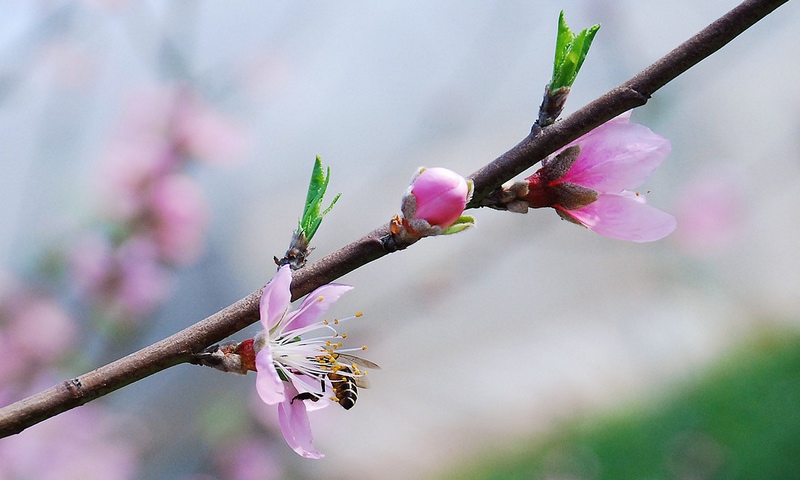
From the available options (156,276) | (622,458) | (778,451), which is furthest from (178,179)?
(778,451)

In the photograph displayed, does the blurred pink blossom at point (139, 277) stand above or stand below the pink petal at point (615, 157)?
above

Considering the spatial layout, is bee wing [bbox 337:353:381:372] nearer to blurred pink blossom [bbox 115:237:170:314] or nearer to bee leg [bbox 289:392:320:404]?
bee leg [bbox 289:392:320:404]

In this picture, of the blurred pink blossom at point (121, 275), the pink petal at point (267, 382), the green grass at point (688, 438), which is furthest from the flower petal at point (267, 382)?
the green grass at point (688, 438)

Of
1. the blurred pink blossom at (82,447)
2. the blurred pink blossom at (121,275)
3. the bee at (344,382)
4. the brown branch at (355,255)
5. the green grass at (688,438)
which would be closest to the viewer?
the brown branch at (355,255)

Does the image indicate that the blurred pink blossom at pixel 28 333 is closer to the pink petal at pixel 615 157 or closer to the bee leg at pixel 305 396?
the bee leg at pixel 305 396

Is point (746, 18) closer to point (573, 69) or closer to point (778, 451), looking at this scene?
point (573, 69)

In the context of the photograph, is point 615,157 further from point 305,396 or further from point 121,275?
point 121,275

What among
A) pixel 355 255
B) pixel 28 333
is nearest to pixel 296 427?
pixel 355 255
